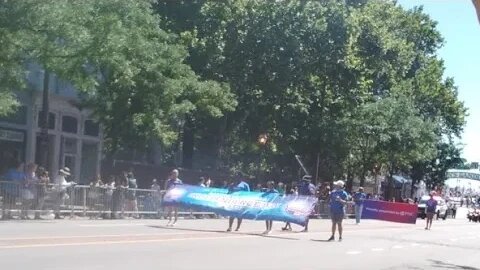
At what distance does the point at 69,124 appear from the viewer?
115ft

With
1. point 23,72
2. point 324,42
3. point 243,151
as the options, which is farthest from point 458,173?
point 23,72

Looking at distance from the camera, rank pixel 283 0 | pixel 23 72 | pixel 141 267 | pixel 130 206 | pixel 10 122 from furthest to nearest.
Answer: pixel 283 0
pixel 10 122
pixel 130 206
pixel 23 72
pixel 141 267

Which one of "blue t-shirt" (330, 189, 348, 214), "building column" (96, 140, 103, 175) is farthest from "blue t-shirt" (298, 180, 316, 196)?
"building column" (96, 140, 103, 175)

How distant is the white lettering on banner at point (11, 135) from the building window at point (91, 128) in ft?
14.7

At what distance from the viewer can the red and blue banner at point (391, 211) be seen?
127 feet

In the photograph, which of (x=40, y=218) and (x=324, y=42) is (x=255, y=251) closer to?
(x=40, y=218)

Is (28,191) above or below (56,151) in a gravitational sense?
below

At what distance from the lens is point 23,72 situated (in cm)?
2128

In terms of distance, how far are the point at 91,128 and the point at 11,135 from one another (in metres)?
5.62

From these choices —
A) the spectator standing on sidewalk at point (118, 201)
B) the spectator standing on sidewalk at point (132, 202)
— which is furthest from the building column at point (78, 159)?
the spectator standing on sidewalk at point (118, 201)

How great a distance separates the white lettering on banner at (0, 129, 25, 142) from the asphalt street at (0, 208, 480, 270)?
36.3ft

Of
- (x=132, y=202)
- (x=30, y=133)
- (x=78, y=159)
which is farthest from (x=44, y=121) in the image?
(x=78, y=159)

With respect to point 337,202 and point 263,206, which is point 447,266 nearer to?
point 337,202

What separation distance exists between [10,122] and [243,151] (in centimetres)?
1759
